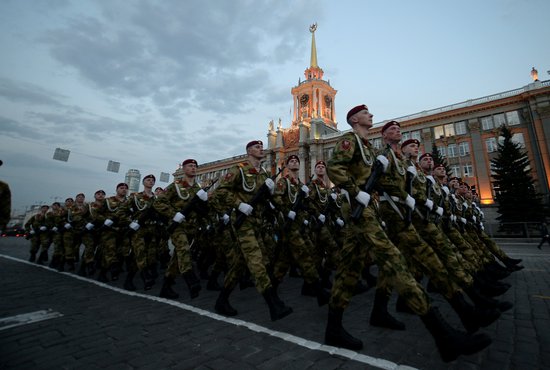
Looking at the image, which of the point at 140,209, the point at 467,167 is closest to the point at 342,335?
the point at 140,209

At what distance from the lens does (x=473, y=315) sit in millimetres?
2836

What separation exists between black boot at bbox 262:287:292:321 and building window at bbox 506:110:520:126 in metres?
40.7

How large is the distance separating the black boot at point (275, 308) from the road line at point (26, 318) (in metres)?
3.02

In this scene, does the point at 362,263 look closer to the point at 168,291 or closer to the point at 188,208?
the point at 188,208

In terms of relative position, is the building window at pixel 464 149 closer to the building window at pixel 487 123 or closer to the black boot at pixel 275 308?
the building window at pixel 487 123

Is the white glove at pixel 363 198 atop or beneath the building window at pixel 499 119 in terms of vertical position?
beneath

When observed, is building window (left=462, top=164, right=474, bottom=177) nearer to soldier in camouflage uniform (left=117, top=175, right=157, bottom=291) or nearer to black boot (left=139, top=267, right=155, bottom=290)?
soldier in camouflage uniform (left=117, top=175, right=157, bottom=291)

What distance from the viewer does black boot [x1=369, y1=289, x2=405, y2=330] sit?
316cm

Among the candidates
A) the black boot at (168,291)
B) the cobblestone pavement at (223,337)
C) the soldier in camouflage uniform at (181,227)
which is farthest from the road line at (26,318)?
the soldier in camouflage uniform at (181,227)

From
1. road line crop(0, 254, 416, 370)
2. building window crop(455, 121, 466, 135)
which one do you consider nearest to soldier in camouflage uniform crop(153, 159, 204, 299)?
road line crop(0, 254, 416, 370)

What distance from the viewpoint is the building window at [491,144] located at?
106ft

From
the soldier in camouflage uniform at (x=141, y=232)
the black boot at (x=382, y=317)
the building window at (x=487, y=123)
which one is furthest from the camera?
the building window at (x=487, y=123)

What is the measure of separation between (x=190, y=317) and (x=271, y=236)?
3.88 meters

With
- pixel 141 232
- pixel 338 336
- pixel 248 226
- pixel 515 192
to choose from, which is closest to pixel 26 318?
pixel 141 232
